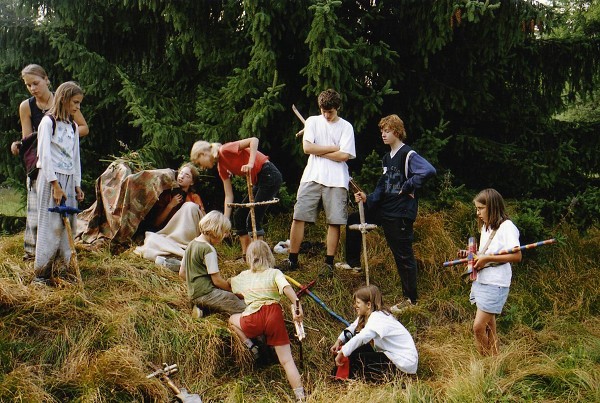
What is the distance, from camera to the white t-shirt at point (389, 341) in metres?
4.39

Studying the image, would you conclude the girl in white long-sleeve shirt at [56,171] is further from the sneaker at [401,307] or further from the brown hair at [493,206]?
the brown hair at [493,206]

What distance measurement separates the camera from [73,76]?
7309mm

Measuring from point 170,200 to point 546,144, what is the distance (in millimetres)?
4902

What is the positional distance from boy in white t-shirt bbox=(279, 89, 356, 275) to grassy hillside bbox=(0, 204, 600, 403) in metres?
0.68

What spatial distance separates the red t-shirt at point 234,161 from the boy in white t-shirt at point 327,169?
486mm

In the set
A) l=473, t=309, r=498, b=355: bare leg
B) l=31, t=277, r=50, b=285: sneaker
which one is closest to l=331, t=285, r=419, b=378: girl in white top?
l=473, t=309, r=498, b=355: bare leg

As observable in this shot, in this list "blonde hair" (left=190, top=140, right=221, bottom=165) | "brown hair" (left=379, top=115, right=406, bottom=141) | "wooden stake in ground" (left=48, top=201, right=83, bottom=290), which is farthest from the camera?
"blonde hair" (left=190, top=140, right=221, bottom=165)

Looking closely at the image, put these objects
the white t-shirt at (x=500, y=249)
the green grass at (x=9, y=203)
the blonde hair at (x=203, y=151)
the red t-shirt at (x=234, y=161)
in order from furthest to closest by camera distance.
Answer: the green grass at (x=9, y=203) < the red t-shirt at (x=234, y=161) < the blonde hair at (x=203, y=151) < the white t-shirt at (x=500, y=249)

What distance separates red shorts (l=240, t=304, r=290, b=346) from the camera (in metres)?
4.49

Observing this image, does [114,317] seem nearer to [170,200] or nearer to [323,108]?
[170,200]

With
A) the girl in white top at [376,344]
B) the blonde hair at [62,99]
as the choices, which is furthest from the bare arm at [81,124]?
the girl in white top at [376,344]

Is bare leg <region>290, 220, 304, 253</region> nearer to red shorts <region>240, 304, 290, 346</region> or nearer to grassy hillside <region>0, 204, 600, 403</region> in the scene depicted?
grassy hillside <region>0, 204, 600, 403</region>

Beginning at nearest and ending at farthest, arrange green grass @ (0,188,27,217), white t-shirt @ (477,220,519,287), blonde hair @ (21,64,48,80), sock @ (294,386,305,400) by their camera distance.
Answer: sock @ (294,386,305,400) → white t-shirt @ (477,220,519,287) → blonde hair @ (21,64,48,80) → green grass @ (0,188,27,217)

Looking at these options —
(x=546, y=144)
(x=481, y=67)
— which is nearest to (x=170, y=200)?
(x=481, y=67)
